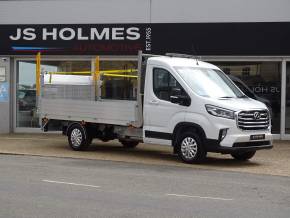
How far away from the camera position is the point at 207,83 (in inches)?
550

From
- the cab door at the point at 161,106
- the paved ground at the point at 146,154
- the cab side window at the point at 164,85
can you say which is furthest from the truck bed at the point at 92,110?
the paved ground at the point at 146,154

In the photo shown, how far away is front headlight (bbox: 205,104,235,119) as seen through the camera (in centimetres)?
1292

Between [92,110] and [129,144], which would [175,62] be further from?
[129,144]

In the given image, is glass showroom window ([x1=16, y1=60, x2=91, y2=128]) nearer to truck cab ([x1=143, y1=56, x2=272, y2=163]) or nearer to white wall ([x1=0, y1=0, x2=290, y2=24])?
white wall ([x1=0, y1=0, x2=290, y2=24])

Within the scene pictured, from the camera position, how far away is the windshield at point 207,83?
44.8 feet

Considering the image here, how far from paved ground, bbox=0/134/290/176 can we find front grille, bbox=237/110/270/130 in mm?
936

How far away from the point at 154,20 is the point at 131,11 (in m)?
0.89

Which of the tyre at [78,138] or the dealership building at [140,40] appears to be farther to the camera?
the dealership building at [140,40]

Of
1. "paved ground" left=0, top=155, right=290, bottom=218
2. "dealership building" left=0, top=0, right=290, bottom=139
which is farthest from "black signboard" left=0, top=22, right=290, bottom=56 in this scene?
"paved ground" left=0, top=155, right=290, bottom=218

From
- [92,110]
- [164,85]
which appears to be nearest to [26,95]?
[92,110]

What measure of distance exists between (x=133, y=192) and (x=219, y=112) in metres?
4.21

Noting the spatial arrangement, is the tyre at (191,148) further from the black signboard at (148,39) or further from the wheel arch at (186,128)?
the black signboard at (148,39)

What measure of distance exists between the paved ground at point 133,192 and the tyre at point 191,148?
0.62 metres

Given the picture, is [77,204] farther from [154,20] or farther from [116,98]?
[154,20]
